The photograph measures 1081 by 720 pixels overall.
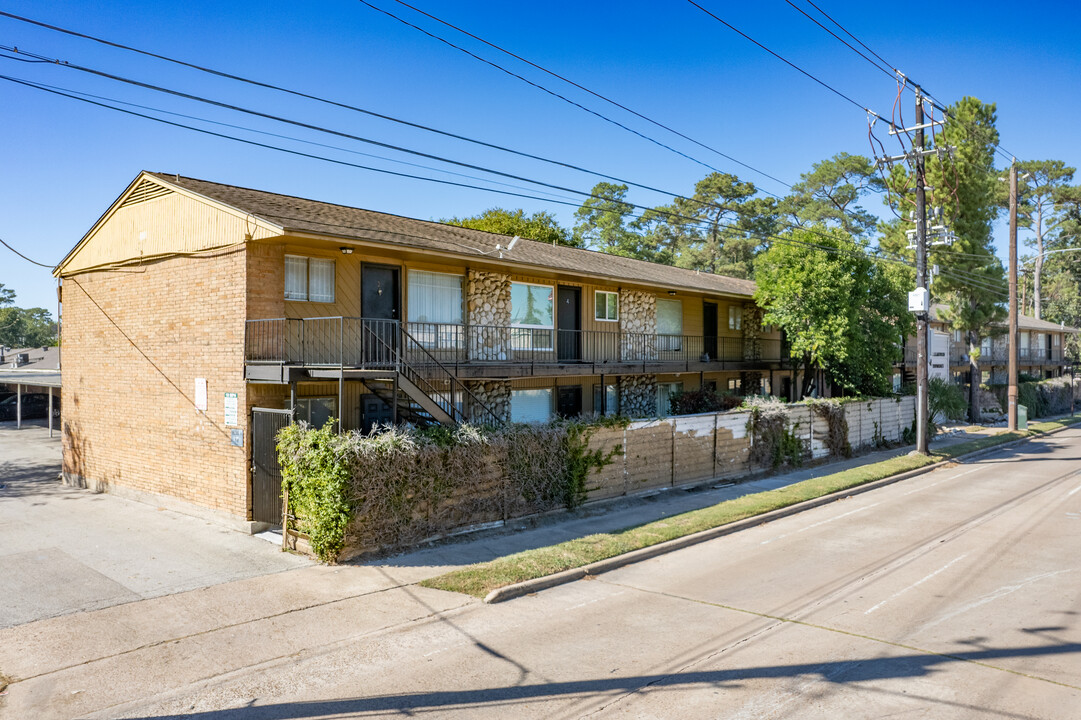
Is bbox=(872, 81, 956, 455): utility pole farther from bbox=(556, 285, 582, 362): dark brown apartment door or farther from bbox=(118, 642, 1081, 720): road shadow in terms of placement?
bbox=(118, 642, 1081, 720): road shadow

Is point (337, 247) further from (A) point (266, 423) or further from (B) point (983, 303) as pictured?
(B) point (983, 303)

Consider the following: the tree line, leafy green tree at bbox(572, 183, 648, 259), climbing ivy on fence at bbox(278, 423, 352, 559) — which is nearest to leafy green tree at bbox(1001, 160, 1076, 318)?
the tree line

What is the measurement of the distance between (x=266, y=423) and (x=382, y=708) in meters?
7.99

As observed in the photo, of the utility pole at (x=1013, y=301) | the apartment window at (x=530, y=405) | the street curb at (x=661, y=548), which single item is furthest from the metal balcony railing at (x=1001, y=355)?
the apartment window at (x=530, y=405)

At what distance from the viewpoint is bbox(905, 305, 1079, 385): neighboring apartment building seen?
133 feet

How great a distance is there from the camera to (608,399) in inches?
911

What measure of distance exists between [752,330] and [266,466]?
22.1 m

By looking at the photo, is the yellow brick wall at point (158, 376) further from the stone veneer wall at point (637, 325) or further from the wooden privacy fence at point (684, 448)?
the stone veneer wall at point (637, 325)

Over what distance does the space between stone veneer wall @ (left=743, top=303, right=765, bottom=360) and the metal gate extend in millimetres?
20885

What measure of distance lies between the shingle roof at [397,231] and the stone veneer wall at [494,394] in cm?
334

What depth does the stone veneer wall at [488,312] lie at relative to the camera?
18500 millimetres

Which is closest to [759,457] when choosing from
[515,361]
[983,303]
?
[515,361]

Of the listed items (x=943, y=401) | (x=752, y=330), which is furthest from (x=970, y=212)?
(x=752, y=330)

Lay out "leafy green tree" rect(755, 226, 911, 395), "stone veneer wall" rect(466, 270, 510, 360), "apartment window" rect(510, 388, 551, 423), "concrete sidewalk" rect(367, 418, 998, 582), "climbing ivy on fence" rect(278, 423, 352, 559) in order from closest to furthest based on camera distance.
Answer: "climbing ivy on fence" rect(278, 423, 352, 559) → "concrete sidewalk" rect(367, 418, 998, 582) → "stone veneer wall" rect(466, 270, 510, 360) → "apartment window" rect(510, 388, 551, 423) → "leafy green tree" rect(755, 226, 911, 395)
